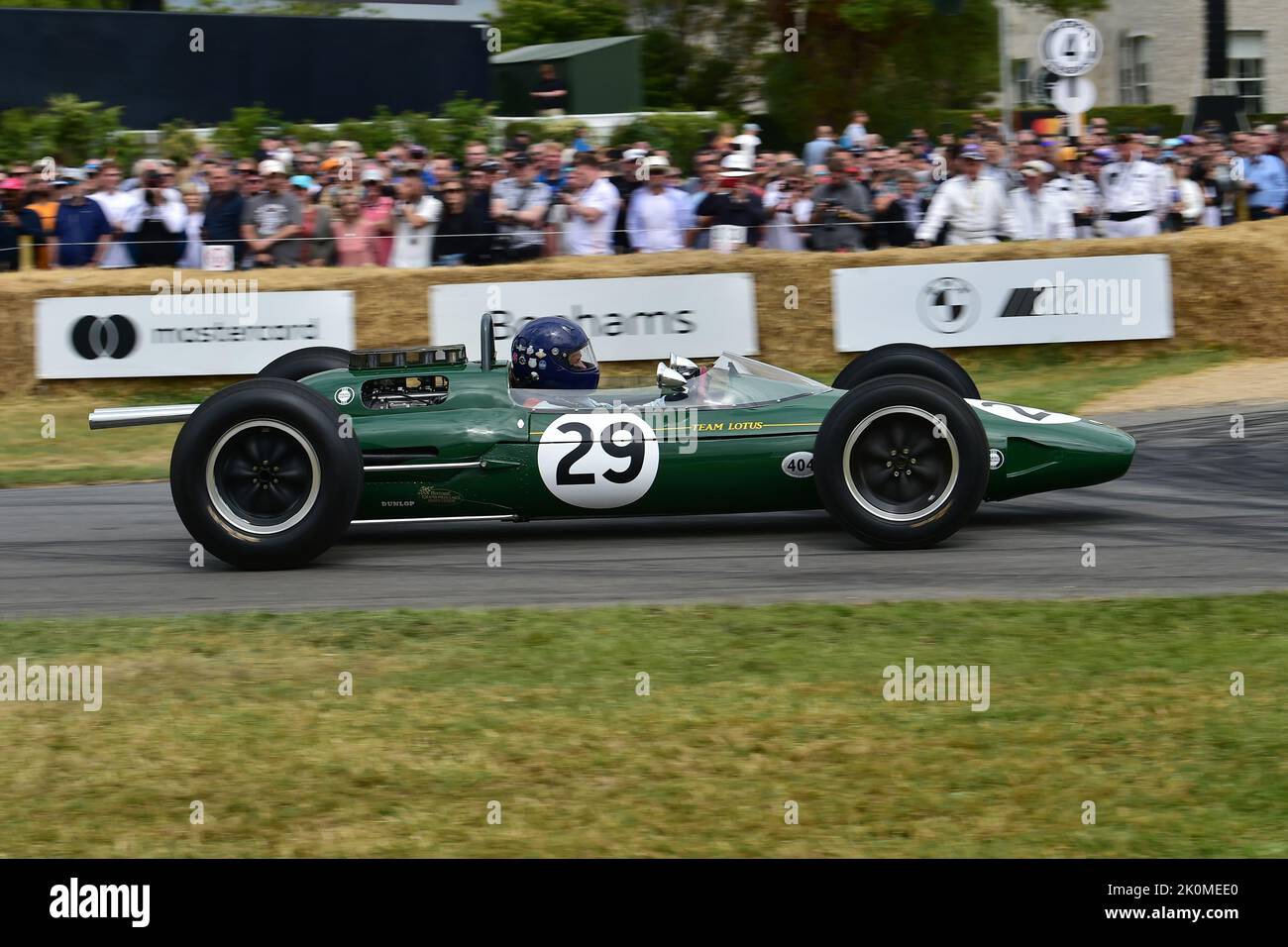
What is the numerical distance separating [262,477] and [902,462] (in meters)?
2.98

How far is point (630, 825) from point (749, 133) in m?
12.9

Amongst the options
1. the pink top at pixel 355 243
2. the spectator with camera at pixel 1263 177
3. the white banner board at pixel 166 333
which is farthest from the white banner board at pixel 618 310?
the spectator with camera at pixel 1263 177

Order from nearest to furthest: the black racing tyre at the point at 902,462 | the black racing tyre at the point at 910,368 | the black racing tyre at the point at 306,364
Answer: the black racing tyre at the point at 902,462
the black racing tyre at the point at 910,368
the black racing tyre at the point at 306,364

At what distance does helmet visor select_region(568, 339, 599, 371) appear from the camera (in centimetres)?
841

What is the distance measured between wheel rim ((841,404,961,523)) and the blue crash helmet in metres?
1.54

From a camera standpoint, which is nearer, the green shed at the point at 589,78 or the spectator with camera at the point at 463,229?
the spectator with camera at the point at 463,229

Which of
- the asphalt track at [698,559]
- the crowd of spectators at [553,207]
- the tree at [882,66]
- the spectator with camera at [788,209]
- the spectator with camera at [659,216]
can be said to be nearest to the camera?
the asphalt track at [698,559]

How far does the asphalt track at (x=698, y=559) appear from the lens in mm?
7141

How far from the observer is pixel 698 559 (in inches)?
310

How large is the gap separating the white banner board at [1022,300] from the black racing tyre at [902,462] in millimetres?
5965

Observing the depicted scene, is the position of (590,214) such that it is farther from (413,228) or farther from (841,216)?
(841,216)

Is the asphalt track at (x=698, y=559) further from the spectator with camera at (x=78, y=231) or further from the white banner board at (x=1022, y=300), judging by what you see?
the spectator with camera at (x=78, y=231)
